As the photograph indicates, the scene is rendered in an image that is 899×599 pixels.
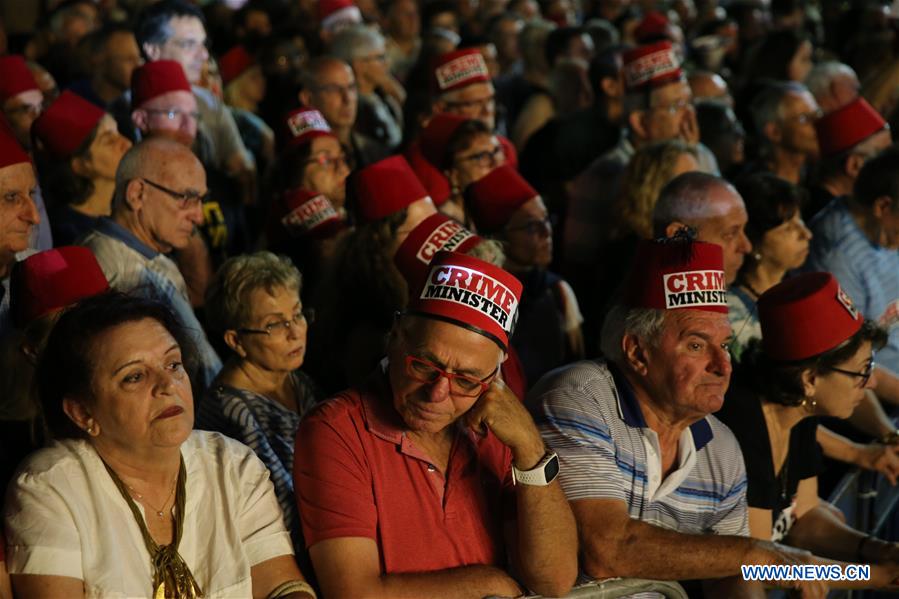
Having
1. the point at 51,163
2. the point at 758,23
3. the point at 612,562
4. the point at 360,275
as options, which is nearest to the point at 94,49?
the point at 51,163

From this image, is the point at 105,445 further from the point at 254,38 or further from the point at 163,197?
the point at 254,38

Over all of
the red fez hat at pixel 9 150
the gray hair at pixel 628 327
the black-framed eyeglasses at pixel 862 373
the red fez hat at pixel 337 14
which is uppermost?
the red fez hat at pixel 9 150

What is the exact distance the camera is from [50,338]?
276 centimetres

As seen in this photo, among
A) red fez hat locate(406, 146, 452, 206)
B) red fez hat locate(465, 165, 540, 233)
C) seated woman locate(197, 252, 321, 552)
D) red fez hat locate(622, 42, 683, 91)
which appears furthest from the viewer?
red fez hat locate(622, 42, 683, 91)

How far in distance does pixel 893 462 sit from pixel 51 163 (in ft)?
12.2

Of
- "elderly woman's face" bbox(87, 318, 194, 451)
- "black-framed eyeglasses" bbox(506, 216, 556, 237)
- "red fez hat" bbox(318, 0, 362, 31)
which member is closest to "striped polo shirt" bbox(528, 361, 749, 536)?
"elderly woman's face" bbox(87, 318, 194, 451)

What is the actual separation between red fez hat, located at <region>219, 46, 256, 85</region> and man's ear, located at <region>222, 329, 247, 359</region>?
497 cm

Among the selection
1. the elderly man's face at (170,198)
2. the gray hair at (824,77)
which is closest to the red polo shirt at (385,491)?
the elderly man's face at (170,198)

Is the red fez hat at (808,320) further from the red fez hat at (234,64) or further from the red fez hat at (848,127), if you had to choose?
the red fez hat at (234,64)

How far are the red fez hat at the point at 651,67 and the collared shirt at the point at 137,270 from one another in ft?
11.7

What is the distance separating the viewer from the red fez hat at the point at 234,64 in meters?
8.38

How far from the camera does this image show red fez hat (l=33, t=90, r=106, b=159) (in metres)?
4.82

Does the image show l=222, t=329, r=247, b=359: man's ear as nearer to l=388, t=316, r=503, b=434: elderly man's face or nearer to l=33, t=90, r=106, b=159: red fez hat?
l=388, t=316, r=503, b=434: elderly man's face

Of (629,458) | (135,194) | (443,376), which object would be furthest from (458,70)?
(443,376)
